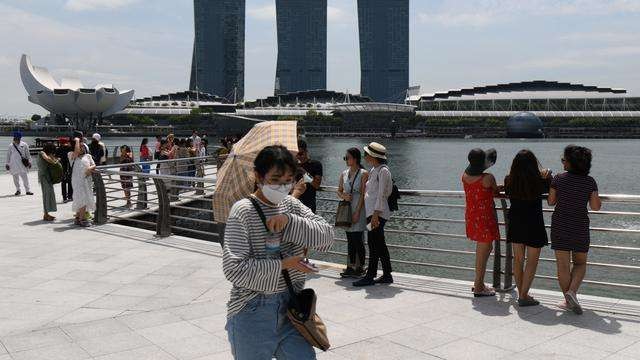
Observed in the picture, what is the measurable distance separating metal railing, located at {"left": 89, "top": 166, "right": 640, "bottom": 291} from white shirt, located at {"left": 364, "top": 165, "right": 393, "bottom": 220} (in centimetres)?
30

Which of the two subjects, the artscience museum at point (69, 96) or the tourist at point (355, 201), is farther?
the artscience museum at point (69, 96)

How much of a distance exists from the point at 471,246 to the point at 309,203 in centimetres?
969

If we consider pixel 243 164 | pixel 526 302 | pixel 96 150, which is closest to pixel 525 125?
pixel 96 150

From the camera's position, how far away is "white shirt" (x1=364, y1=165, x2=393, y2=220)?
653 centimetres

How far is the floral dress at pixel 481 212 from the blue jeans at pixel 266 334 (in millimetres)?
3681

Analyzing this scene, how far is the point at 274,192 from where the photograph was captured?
2756 millimetres

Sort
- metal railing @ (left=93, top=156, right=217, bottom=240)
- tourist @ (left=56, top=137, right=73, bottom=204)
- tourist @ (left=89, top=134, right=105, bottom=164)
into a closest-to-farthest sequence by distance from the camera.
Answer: metal railing @ (left=93, top=156, right=217, bottom=240) → tourist @ (left=56, top=137, right=73, bottom=204) → tourist @ (left=89, top=134, right=105, bottom=164)

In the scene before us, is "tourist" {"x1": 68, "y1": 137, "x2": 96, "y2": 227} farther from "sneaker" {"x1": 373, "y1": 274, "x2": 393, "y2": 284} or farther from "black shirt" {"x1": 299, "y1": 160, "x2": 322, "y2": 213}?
"sneaker" {"x1": 373, "y1": 274, "x2": 393, "y2": 284}

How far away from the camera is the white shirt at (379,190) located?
653 centimetres

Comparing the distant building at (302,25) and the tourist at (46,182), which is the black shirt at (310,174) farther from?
the distant building at (302,25)

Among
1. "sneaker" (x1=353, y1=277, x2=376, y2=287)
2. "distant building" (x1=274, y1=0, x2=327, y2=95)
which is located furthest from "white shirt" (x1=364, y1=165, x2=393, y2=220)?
"distant building" (x1=274, y1=0, x2=327, y2=95)

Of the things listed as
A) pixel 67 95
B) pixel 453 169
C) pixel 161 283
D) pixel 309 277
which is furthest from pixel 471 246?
pixel 67 95

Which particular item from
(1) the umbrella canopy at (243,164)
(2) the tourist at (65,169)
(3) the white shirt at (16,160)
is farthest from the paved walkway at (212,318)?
(3) the white shirt at (16,160)

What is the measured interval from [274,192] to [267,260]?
0.33 meters
